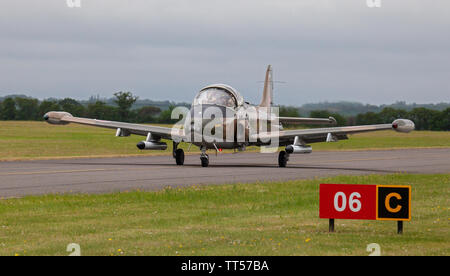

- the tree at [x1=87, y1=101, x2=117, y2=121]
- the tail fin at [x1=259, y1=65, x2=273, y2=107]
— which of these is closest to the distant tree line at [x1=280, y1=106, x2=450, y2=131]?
the tail fin at [x1=259, y1=65, x2=273, y2=107]

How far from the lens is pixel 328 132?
32.8m

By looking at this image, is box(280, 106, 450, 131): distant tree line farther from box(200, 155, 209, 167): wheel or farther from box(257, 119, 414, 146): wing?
box(200, 155, 209, 167): wheel

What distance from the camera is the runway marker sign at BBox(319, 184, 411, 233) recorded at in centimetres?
1238

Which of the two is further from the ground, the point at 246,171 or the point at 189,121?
the point at 189,121

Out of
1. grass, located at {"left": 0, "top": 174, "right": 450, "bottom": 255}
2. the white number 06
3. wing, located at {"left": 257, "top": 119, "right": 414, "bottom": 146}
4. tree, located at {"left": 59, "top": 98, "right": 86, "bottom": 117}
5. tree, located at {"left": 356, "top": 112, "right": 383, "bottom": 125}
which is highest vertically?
tree, located at {"left": 59, "top": 98, "right": 86, "bottom": 117}

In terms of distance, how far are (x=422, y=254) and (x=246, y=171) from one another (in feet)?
63.9

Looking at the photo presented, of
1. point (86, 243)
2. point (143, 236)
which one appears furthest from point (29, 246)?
point (143, 236)

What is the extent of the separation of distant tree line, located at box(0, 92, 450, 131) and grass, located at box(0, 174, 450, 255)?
38.4 m

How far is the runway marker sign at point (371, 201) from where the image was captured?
12.4m

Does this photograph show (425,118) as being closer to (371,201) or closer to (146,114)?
(146,114)

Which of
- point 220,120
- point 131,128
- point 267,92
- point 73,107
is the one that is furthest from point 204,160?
point 73,107
